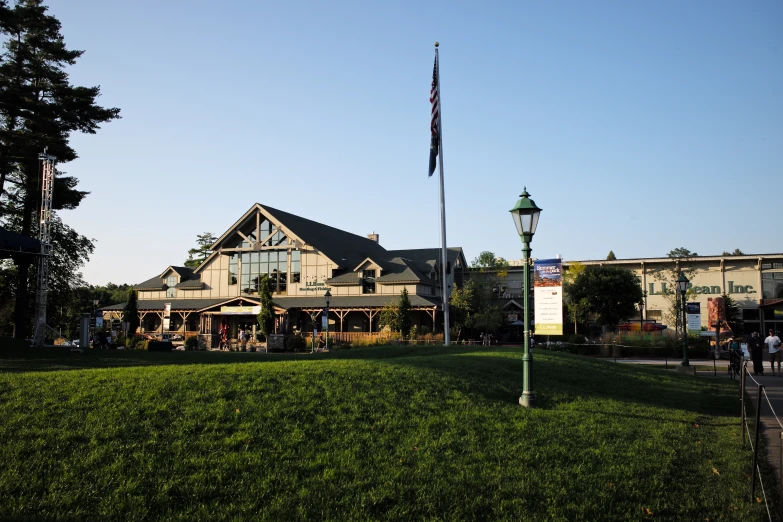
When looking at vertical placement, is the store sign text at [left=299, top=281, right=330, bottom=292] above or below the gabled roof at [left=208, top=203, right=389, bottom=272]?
below

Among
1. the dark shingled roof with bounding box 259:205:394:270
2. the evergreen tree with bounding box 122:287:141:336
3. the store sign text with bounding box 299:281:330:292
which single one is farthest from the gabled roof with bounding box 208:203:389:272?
the evergreen tree with bounding box 122:287:141:336

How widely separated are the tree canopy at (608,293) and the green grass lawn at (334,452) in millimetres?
37209

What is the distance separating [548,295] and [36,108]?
31575 millimetres

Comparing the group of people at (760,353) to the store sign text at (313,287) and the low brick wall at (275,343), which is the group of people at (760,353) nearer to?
the low brick wall at (275,343)

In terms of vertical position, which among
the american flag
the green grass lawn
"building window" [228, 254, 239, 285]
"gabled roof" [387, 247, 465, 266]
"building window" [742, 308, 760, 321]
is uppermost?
the american flag

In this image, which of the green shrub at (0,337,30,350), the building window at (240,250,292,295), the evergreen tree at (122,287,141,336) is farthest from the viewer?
the building window at (240,250,292,295)

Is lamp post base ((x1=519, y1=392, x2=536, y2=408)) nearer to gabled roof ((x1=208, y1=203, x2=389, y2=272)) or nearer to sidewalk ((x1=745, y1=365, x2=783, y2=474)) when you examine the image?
sidewalk ((x1=745, y1=365, x2=783, y2=474))

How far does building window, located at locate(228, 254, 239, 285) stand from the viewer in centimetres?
5353

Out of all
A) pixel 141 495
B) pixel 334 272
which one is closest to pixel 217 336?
pixel 334 272

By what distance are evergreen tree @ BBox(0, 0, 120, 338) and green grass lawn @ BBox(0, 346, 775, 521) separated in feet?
85.5

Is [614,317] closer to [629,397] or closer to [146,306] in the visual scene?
[629,397]

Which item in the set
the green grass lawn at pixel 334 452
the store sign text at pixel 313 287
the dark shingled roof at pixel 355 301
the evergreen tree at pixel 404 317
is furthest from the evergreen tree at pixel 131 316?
the green grass lawn at pixel 334 452

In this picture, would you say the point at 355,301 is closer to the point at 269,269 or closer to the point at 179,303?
the point at 269,269

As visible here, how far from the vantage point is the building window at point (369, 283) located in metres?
49.5
